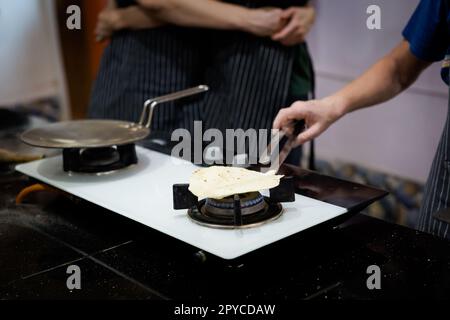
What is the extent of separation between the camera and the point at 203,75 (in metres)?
2.03

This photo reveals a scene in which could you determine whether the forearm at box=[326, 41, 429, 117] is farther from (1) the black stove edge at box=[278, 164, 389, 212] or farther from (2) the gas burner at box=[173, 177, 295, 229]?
(2) the gas burner at box=[173, 177, 295, 229]

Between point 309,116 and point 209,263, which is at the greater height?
point 309,116

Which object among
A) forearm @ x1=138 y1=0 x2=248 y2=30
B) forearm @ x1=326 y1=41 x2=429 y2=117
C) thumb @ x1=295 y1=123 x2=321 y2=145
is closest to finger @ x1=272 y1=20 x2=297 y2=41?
forearm @ x1=138 y1=0 x2=248 y2=30

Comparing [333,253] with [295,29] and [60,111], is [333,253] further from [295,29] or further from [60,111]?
[60,111]

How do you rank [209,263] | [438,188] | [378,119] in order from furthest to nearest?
[378,119]
[438,188]
[209,263]

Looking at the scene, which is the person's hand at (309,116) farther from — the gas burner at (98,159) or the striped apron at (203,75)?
the striped apron at (203,75)

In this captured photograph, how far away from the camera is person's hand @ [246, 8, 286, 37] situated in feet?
6.06

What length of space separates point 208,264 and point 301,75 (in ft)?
3.68

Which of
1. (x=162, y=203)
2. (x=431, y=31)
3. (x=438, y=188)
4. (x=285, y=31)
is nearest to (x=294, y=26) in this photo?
(x=285, y=31)

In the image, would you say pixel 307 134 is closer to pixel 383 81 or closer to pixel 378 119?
pixel 383 81

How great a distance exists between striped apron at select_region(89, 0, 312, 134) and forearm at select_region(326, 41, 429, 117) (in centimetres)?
44

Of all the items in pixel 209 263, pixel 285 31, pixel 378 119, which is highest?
pixel 285 31

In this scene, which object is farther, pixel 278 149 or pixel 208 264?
pixel 278 149

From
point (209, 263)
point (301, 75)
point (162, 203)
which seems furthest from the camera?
point (301, 75)
